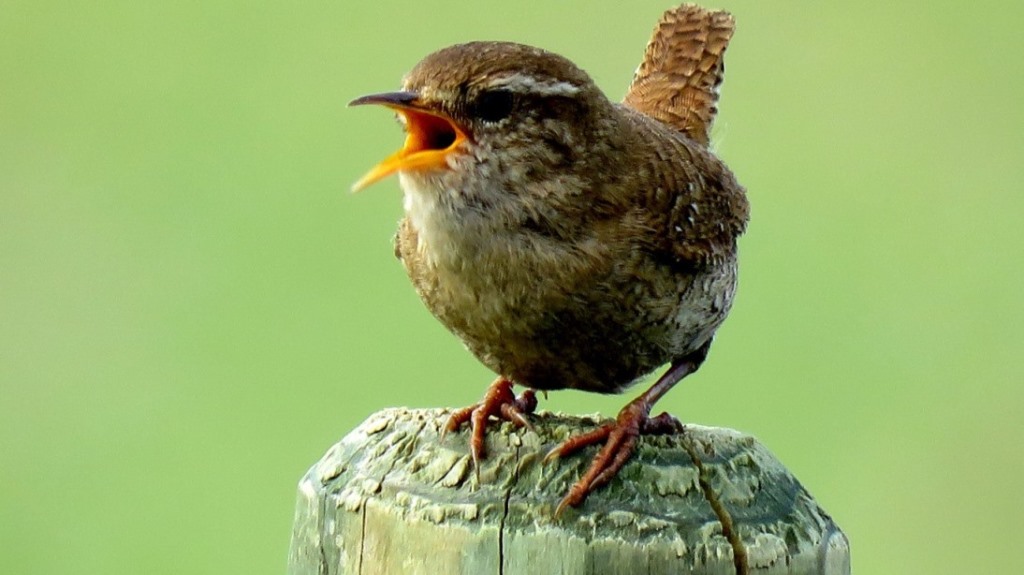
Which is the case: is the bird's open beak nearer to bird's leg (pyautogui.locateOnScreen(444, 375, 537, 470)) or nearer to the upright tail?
bird's leg (pyautogui.locateOnScreen(444, 375, 537, 470))

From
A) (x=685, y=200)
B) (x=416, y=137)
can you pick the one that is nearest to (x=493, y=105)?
(x=416, y=137)

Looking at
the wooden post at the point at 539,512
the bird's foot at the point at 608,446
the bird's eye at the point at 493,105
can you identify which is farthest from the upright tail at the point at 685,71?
the wooden post at the point at 539,512

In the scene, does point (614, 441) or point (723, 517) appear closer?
point (723, 517)

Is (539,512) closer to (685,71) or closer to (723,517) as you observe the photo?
(723,517)

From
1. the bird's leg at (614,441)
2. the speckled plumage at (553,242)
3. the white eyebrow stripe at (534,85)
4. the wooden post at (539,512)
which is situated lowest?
the wooden post at (539,512)

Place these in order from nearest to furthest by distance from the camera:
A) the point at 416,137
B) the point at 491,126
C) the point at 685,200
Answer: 1. the point at 491,126
2. the point at 416,137
3. the point at 685,200

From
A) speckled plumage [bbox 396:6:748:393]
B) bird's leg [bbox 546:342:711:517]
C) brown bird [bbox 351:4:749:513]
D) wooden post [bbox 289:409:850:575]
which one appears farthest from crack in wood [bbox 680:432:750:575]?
speckled plumage [bbox 396:6:748:393]

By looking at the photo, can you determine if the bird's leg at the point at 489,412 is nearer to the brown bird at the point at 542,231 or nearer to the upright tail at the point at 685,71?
the brown bird at the point at 542,231
